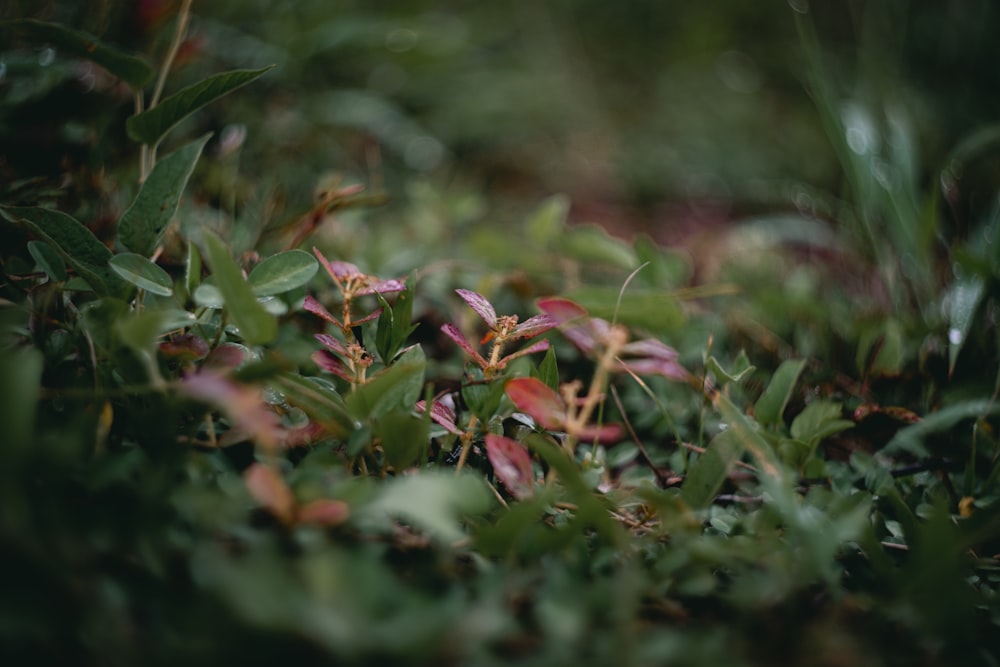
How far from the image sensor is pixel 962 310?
0.83m

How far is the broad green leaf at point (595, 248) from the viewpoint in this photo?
36.6 inches

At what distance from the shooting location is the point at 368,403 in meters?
0.51

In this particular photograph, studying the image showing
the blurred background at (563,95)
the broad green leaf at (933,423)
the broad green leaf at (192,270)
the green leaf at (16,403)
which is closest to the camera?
the green leaf at (16,403)

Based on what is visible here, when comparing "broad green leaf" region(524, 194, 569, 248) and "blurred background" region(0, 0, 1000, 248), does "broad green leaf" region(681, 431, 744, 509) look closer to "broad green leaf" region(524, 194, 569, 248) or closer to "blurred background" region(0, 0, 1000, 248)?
"broad green leaf" region(524, 194, 569, 248)

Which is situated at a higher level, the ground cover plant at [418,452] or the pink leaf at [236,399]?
the pink leaf at [236,399]

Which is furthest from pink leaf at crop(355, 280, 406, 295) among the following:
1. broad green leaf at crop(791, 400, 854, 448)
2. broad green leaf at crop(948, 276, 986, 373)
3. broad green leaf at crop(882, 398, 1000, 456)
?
broad green leaf at crop(948, 276, 986, 373)

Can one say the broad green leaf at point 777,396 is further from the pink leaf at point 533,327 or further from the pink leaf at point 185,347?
the pink leaf at point 185,347

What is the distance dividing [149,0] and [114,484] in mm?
988

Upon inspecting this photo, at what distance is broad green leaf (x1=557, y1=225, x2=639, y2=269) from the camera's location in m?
0.93

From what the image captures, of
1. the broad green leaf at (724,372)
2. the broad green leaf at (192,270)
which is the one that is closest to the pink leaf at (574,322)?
the broad green leaf at (724,372)

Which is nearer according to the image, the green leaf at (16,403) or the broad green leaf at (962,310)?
the green leaf at (16,403)

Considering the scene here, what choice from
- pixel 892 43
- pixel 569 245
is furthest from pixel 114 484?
pixel 892 43

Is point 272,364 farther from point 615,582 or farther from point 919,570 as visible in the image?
point 919,570

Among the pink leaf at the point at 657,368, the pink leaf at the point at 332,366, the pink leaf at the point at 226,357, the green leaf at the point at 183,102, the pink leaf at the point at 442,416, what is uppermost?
the green leaf at the point at 183,102
